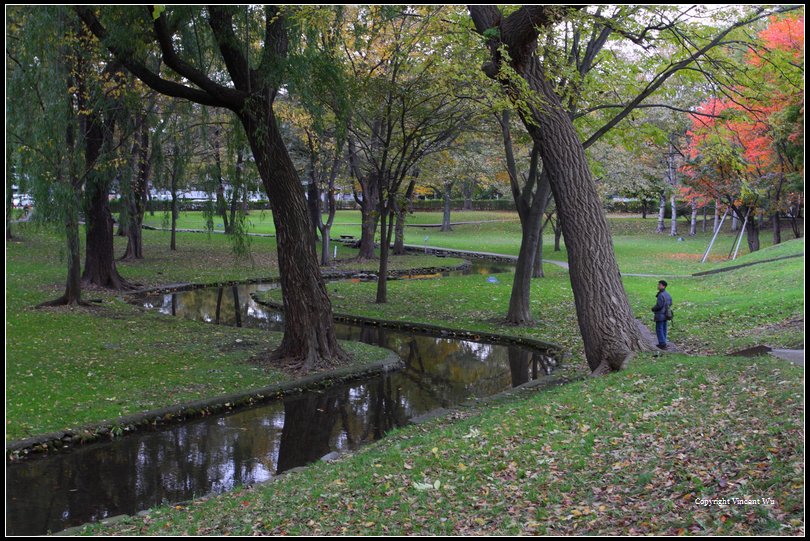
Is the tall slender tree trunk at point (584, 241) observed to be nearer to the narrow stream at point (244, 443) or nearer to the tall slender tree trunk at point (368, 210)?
the narrow stream at point (244, 443)

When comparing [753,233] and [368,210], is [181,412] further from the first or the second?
[753,233]

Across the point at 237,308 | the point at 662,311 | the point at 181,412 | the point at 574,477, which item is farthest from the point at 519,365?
the point at 237,308

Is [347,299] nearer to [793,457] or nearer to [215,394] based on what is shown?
[215,394]

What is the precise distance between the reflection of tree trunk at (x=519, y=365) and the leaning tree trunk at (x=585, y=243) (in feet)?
7.42

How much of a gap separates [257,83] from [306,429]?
21.0 feet

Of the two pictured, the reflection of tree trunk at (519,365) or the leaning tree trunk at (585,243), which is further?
the reflection of tree trunk at (519,365)

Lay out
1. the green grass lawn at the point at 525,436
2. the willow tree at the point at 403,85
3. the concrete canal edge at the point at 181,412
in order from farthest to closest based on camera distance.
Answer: the willow tree at the point at 403,85
the concrete canal edge at the point at 181,412
the green grass lawn at the point at 525,436

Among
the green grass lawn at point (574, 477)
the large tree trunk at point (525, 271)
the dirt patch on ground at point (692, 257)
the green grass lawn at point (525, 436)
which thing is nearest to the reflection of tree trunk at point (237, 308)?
the green grass lawn at point (525, 436)

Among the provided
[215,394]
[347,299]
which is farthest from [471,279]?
[215,394]

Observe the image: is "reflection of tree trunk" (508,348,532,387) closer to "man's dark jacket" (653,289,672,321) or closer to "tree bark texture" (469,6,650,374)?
"tree bark texture" (469,6,650,374)

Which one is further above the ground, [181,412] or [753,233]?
[753,233]

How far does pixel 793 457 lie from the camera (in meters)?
5.94

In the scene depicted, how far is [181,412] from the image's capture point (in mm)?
10961

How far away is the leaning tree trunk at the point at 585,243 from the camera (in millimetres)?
11430
